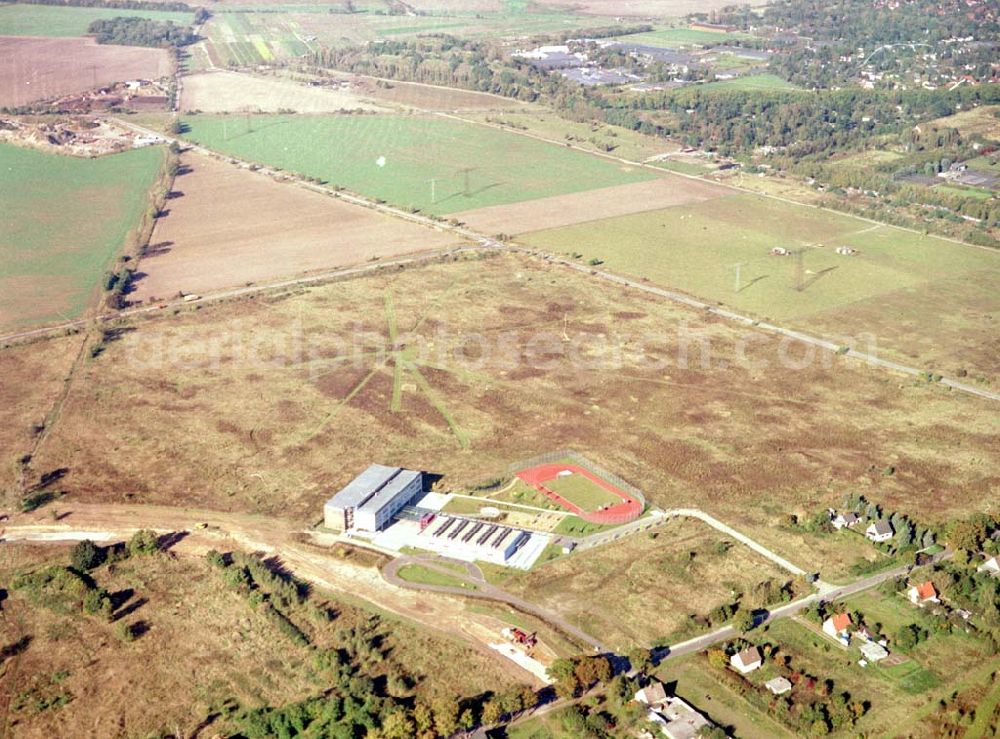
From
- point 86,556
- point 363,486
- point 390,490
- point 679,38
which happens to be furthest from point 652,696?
point 679,38

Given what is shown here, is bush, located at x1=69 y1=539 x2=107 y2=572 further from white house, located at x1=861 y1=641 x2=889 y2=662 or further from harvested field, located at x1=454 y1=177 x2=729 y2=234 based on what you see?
harvested field, located at x1=454 y1=177 x2=729 y2=234

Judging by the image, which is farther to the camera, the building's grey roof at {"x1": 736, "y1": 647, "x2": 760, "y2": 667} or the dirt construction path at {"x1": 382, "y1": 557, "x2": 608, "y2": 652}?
the dirt construction path at {"x1": 382, "y1": 557, "x2": 608, "y2": 652}

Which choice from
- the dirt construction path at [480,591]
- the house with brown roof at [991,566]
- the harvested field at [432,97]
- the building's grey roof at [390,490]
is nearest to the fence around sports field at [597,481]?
the building's grey roof at [390,490]

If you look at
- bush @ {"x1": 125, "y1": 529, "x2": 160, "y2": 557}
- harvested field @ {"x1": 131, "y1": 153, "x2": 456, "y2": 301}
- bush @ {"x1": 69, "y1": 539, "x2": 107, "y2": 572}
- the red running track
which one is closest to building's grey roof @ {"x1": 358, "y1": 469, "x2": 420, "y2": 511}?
the red running track

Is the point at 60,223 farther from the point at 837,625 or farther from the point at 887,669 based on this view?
the point at 887,669

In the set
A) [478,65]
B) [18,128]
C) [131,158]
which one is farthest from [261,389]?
[478,65]

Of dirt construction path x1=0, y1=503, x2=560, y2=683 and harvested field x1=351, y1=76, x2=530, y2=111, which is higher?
harvested field x1=351, y1=76, x2=530, y2=111

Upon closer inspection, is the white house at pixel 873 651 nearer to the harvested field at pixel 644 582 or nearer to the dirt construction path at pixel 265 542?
the harvested field at pixel 644 582

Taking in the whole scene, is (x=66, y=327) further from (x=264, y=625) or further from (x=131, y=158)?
(x=131, y=158)
